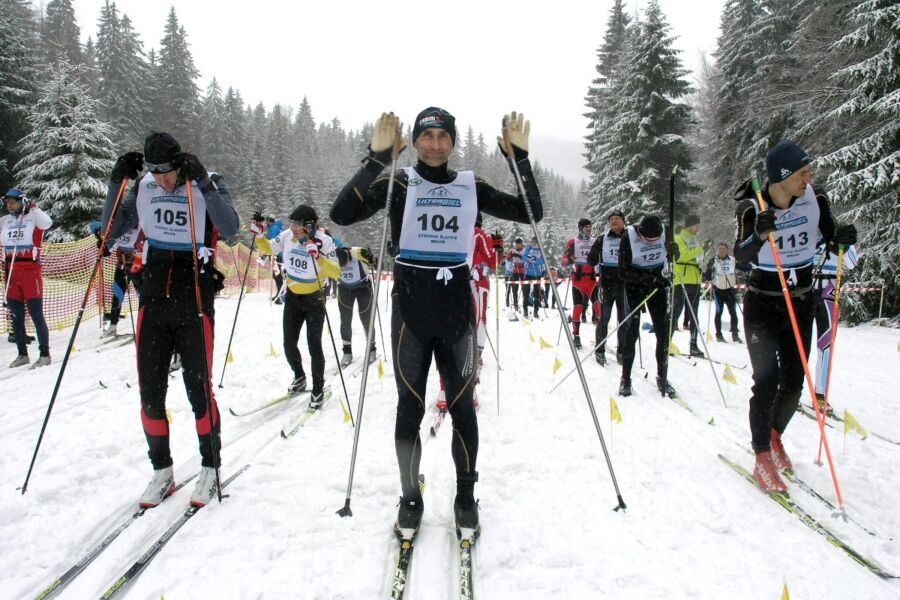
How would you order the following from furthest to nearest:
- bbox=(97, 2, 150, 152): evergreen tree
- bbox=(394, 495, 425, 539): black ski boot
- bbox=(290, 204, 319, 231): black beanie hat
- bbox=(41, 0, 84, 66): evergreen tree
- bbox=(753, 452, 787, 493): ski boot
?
bbox=(41, 0, 84, 66): evergreen tree < bbox=(97, 2, 150, 152): evergreen tree < bbox=(290, 204, 319, 231): black beanie hat < bbox=(753, 452, 787, 493): ski boot < bbox=(394, 495, 425, 539): black ski boot

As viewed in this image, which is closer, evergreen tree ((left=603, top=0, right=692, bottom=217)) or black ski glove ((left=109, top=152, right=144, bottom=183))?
black ski glove ((left=109, top=152, right=144, bottom=183))

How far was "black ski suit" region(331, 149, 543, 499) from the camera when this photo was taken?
279 centimetres

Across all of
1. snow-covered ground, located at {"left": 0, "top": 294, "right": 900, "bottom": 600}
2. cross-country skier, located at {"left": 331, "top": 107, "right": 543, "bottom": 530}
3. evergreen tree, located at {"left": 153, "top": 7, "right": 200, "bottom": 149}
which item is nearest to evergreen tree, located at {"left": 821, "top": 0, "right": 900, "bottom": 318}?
snow-covered ground, located at {"left": 0, "top": 294, "right": 900, "bottom": 600}

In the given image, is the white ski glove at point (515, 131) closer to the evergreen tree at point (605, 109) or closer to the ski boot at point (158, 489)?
the ski boot at point (158, 489)

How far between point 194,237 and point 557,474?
3285 mm

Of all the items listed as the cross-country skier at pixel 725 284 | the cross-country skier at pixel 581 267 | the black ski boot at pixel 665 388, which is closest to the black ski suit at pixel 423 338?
the black ski boot at pixel 665 388

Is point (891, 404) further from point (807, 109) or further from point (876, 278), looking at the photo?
point (807, 109)

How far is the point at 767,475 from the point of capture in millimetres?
3375

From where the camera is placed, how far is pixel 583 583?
7.90 ft

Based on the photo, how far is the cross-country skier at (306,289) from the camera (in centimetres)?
579

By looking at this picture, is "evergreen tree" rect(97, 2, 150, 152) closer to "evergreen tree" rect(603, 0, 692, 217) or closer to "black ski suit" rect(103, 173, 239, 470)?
"evergreen tree" rect(603, 0, 692, 217)

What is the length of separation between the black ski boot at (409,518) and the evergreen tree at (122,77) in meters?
38.7

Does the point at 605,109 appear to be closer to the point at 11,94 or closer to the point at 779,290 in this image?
the point at 779,290

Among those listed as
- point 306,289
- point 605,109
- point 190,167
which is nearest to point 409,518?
point 190,167
